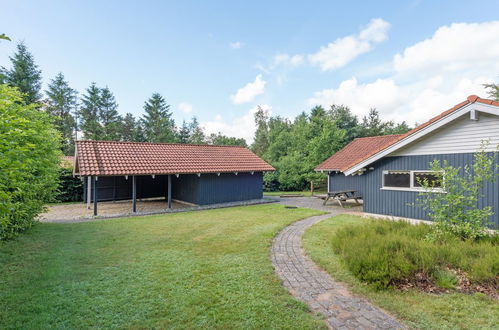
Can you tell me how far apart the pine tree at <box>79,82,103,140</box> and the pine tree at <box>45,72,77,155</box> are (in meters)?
1.37

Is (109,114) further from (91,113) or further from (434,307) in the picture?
(434,307)

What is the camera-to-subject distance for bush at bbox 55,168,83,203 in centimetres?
1617

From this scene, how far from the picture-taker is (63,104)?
3472cm

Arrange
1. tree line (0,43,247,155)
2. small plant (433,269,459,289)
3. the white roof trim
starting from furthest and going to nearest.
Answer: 1. tree line (0,43,247,155)
2. the white roof trim
3. small plant (433,269,459,289)

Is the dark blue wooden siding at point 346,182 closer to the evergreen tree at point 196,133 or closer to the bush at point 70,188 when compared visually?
the bush at point 70,188

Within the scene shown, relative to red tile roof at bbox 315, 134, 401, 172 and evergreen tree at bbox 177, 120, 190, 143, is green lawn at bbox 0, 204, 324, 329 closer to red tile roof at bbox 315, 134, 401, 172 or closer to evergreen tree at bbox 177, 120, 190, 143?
red tile roof at bbox 315, 134, 401, 172

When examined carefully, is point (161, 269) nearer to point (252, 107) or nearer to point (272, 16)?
point (272, 16)

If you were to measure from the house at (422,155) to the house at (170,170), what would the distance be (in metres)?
7.09

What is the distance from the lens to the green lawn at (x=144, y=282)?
314 cm

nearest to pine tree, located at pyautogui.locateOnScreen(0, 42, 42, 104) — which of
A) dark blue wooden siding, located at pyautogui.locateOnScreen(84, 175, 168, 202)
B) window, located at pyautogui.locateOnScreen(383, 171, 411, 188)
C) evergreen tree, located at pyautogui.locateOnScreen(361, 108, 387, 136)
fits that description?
dark blue wooden siding, located at pyautogui.locateOnScreen(84, 175, 168, 202)

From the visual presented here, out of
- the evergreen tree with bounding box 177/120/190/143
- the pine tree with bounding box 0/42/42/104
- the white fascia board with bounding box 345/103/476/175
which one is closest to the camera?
the white fascia board with bounding box 345/103/476/175

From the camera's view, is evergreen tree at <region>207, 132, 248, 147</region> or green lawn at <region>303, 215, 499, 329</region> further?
evergreen tree at <region>207, 132, 248, 147</region>

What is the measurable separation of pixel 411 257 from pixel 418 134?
5.97 metres

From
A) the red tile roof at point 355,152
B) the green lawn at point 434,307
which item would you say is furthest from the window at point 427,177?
the red tile roof at point 355,152
